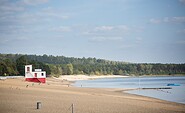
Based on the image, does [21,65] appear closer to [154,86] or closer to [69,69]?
[154,86]

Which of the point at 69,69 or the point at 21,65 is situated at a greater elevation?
the point at 21,65

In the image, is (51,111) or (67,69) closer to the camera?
(51,111)

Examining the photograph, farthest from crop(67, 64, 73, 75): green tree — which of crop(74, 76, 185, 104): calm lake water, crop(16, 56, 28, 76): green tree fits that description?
crop(16, 56, 28, 76): green tree

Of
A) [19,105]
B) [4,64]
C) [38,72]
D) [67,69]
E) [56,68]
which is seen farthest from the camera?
[67,69]

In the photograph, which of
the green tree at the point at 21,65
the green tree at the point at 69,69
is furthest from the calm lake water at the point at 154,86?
the green tree at the point at 69,69

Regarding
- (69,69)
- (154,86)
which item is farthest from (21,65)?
(69,69)

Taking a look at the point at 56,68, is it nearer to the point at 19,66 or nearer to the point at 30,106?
the point at 19,66

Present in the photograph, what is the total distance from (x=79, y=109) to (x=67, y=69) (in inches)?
6247

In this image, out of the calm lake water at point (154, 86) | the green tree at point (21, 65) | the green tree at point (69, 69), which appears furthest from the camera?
the green tree at point (69, 69)

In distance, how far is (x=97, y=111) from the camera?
68.2ft

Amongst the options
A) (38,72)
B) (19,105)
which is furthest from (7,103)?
(38,72)

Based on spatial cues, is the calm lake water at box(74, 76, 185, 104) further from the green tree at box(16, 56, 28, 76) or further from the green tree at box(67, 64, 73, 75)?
the green tree at box(67, 64, 73, 75)

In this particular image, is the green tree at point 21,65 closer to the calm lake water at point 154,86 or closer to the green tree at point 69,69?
the calm lake water at point 154,86

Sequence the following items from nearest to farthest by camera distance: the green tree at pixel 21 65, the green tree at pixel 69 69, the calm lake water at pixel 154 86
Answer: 1. the calm lake water at pixel 154 86
2. the green tree at pixel 21 65
3. the green tree at pixel 69 69
